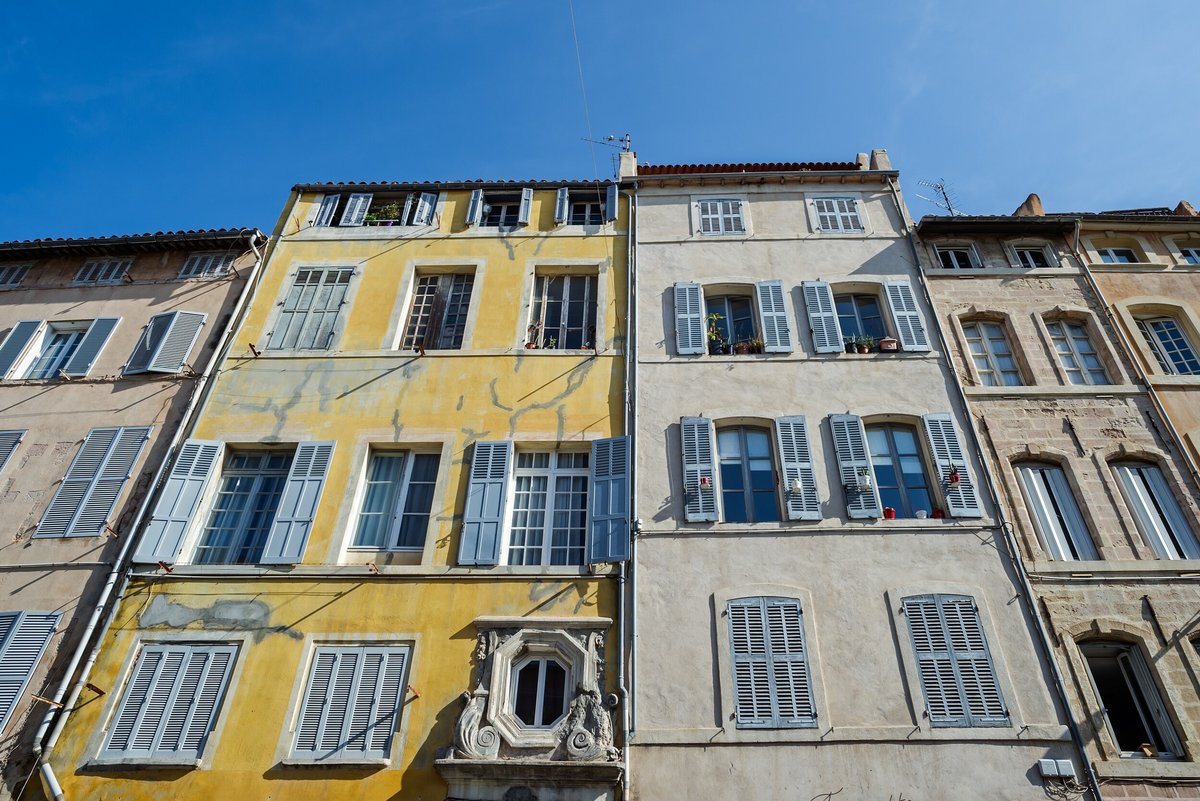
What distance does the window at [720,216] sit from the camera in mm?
14141

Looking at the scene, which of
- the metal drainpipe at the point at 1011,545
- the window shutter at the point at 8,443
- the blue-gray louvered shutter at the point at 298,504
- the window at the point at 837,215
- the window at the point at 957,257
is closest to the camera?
the metal drainpipe at the point at 1011,545

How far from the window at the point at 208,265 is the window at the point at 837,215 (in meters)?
10.8

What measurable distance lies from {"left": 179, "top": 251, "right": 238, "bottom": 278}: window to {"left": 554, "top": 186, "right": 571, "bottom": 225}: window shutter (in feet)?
19.6

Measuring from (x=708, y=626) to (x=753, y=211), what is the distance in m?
8.22

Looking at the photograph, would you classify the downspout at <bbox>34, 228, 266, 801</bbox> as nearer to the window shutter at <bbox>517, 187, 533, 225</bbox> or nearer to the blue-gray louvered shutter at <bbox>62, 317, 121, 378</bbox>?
the blue-gray louvered shutter at <bbox>62, 317, 121, 378</bbox>

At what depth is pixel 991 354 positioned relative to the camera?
1229cm

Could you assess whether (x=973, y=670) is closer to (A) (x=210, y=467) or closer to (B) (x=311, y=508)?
(B) (x=311, y=508)

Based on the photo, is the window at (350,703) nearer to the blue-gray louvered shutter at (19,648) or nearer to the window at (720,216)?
the blue-gray louvered shutter at (19,648)

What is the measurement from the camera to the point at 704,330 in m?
12.4

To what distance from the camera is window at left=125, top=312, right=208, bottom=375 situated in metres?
12.4

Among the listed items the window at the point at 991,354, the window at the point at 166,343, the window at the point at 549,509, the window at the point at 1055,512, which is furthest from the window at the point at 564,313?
the window at the point at 1055,512

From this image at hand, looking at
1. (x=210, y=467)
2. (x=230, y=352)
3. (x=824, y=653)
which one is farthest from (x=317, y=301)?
(x=824, y=653)

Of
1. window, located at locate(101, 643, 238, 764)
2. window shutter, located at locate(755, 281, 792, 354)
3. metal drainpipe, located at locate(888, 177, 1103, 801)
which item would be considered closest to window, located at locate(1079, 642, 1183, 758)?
metal drainpipe, located at locate(888, 177, 1103, 801)

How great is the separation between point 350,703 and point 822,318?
887cm
